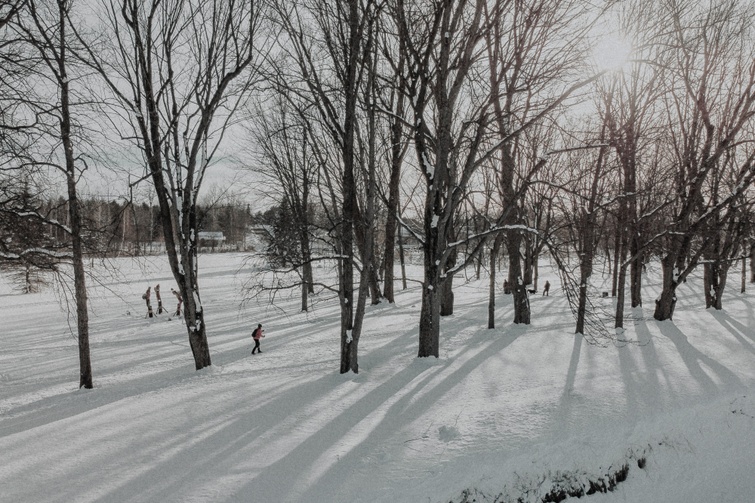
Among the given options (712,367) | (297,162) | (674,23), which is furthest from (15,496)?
(297,162)

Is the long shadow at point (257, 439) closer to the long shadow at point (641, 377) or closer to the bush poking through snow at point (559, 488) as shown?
the bush poking through snow at point (559, 488)

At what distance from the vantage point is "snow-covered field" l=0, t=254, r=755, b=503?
4082mm

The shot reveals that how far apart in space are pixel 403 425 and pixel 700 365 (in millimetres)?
6038

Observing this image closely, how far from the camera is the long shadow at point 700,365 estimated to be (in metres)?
6.44

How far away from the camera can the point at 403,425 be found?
205 inches

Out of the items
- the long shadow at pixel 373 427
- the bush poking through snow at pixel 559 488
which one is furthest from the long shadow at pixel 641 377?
the long shadow at pixel 373 427

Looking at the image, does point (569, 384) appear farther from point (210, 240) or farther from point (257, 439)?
point (210, 240)

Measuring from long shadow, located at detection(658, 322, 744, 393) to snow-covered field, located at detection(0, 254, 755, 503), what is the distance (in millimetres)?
43

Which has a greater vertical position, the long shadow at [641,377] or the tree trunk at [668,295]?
the tree trunk at [668,295]

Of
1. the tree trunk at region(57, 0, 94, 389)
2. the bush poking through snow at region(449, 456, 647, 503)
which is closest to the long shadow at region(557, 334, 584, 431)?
the bush poking through snow at region(449, 456, 647, 503)

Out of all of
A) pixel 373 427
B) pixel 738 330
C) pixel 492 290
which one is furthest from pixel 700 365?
pixel 373 427

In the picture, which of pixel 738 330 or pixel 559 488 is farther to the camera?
pixel 738 330

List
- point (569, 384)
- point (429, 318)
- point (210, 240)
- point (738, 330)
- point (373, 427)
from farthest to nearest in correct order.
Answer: point (210, 240) < point (738, 330) < point (429, 318) < point (569, 384) < point (373, 427)

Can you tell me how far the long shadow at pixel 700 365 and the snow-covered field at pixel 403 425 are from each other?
4 cm
